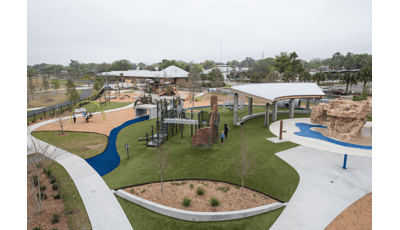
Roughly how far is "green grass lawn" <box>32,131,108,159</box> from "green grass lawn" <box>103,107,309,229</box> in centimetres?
184

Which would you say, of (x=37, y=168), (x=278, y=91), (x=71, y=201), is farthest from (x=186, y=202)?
(x=278, y=91)

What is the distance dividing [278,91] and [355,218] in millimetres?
20085

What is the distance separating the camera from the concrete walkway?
29.6 ft

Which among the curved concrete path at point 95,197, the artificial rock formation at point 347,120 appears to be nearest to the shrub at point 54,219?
the curved concrete path at point 95,197

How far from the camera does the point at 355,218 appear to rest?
9.08 meters

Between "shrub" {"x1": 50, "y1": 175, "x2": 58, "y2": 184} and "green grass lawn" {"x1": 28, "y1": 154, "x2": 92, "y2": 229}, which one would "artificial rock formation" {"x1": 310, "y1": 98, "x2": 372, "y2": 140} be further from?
"shrub" {"x1": 50, "y1": 175, "x2": 58, "y2": 184}

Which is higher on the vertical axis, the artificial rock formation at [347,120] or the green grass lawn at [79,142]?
the artificial rock formation at [347,120]

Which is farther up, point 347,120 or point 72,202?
point 347,120

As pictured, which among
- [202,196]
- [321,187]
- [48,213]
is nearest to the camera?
[48,213]

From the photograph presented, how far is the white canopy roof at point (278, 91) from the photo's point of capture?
2436cm

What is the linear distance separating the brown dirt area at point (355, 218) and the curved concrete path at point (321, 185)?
20cm

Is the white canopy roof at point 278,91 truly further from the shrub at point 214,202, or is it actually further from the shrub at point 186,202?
the shrub at point 186,202

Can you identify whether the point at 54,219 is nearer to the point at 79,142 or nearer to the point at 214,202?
the point at 214,202

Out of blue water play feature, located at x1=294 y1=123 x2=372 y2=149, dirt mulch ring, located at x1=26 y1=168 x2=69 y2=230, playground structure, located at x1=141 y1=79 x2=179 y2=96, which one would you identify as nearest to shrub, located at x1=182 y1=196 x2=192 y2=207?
dirt mulch ring, located at x1=26 y1=168 x2=69 y2=230
